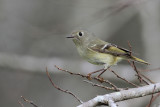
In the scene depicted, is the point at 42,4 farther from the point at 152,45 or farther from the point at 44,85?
the point at 152,45

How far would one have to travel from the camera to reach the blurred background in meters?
6.82

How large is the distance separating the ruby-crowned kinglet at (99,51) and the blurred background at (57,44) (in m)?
1.96

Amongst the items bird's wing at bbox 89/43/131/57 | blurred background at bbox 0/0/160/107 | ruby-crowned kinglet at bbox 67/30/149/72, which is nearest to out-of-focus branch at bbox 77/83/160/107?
ruby-crowned kinglet at bbox 67/30/149/72

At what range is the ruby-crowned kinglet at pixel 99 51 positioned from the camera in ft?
12.5

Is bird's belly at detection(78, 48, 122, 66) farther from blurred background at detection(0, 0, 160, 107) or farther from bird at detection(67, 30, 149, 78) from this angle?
blurred background at detection(0, 0, 160, 107)

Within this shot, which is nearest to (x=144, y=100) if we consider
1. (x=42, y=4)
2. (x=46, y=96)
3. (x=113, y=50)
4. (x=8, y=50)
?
(x=113, y=50)

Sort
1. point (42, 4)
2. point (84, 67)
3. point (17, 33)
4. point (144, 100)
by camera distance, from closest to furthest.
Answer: point (144, 100), point (84, 67), point (17, 33), point (42, 4)

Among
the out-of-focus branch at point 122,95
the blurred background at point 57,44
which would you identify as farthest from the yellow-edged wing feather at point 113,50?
the blurred background at point 57,44

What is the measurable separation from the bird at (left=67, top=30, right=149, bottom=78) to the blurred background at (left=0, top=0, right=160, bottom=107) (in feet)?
6.44

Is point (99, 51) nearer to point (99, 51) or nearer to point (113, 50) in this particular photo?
point (99, 51)

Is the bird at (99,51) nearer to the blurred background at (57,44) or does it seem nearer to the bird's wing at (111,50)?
the bird's wing at (111,50)

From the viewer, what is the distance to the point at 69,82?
26.8 ft

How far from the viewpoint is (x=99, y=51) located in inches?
153

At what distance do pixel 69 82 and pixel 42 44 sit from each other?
47.5 inches
